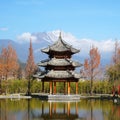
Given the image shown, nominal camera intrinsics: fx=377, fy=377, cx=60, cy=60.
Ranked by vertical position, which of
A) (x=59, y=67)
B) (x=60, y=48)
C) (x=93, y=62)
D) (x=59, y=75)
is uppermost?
(x=60, y=48)

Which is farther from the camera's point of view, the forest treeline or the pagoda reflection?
the forest treeline

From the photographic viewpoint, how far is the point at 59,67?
2014 inches

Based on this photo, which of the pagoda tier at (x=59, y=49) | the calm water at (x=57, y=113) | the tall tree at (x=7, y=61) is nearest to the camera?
the calm water at (x=57, y=113)

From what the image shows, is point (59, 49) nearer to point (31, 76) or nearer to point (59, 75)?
point (59, 75)

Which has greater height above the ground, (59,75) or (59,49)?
(59,49)

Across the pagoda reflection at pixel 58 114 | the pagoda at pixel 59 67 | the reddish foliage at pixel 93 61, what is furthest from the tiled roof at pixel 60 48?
the pagoda reflection at pixel 58 114

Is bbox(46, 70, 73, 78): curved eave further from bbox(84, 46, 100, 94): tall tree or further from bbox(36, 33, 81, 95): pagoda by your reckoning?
bbox(84, 46, 100, 94): tall tree

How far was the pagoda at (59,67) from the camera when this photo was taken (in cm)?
4988

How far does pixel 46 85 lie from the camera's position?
2351 inches

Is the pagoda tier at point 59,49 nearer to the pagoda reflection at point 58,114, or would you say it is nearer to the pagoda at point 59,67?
the pagoda at point 59,67

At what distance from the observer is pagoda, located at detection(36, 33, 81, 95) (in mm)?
49875

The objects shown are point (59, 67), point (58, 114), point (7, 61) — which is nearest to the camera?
point (58, 114)

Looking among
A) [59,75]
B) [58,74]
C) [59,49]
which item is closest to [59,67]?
[58,74]

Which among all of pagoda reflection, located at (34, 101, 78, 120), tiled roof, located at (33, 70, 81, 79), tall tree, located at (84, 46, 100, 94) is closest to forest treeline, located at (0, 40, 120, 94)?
tall tree, located at (84, 46, 100, 94)
